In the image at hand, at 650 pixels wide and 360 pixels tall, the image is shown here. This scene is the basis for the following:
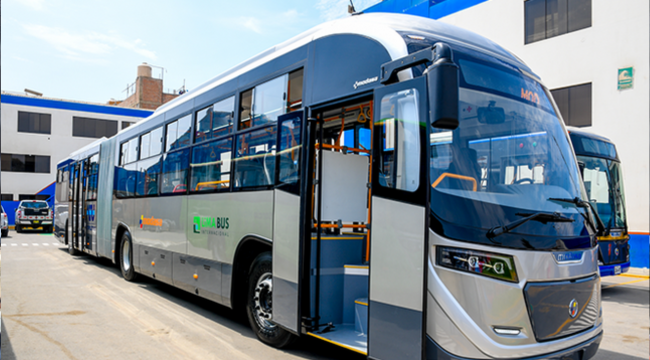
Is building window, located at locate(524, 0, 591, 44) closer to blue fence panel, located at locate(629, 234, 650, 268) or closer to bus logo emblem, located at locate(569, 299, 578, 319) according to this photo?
blue fence panel, located at locate(629, 234, 650, 268)

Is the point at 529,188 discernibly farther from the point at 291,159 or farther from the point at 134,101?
the point at 134,101

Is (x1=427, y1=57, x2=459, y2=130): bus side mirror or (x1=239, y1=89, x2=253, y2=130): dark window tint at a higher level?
(x1=239, y1=89, x2=253, y2=130): dark window tint

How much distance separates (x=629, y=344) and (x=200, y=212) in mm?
6225

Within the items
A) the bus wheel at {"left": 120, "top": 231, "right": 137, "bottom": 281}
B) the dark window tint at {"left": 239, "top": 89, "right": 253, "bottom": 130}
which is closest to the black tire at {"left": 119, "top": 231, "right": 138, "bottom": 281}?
the bus wheel at {"left": 120, "top": 231, "right": 137, "bottom": 281}

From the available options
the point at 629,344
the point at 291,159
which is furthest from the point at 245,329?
the point at 629,344

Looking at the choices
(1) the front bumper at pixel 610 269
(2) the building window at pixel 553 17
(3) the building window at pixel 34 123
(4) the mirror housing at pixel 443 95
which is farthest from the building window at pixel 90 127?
(4) the mirror housing at pixel 443 95

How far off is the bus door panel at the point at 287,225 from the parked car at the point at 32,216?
29.1 meters

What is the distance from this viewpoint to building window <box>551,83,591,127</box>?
1598 cm

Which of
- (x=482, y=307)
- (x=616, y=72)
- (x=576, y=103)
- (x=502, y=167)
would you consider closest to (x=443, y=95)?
(x=502, y=167)

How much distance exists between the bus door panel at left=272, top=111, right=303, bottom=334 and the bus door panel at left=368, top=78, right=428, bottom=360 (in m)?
1.17

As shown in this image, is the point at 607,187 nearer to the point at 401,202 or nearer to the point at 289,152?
the point at 289,152

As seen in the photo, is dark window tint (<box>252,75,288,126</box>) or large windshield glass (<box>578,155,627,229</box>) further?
large windshield glass (<box>578,155,627,229</box>)

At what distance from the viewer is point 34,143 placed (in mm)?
37844

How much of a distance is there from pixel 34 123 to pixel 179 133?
1420 inches
